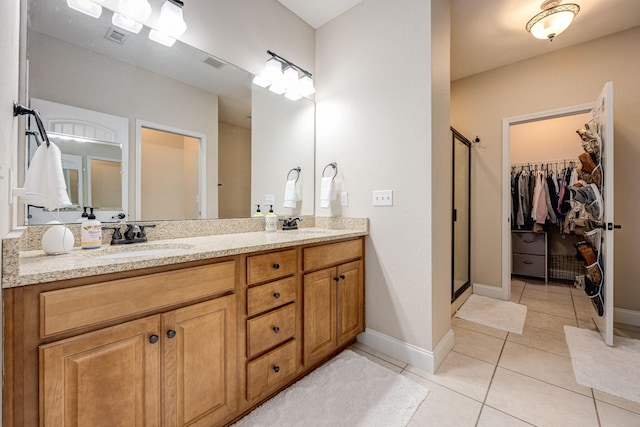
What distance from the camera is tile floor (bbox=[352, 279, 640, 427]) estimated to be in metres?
1.34

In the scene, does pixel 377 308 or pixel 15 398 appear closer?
pixel 15 398

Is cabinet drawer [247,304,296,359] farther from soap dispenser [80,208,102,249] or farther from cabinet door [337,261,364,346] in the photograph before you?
soap dispenser [80,208,102,249]

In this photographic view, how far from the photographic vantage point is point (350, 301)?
1923 millimetres

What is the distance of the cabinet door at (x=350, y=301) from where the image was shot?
183 cm

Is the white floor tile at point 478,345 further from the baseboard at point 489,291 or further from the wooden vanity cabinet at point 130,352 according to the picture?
the wooden vanity cabinet at point 130,352

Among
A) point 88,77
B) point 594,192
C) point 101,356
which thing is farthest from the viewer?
point 594,192

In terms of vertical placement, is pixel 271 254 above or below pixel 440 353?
above

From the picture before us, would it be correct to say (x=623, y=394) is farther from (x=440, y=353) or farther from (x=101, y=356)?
(x=101, y=356)

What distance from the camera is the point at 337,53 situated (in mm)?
2262

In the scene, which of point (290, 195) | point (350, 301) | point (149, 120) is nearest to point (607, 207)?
point (350, 301)

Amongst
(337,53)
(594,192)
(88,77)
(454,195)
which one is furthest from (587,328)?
(88,77)

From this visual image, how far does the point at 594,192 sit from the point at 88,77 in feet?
11.6

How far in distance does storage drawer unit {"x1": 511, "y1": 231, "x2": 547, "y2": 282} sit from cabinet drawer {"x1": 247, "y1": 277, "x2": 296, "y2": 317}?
12.7ft

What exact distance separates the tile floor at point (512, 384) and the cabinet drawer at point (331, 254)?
753mm
